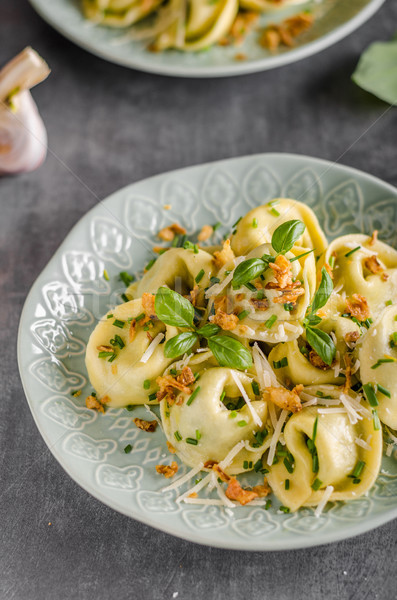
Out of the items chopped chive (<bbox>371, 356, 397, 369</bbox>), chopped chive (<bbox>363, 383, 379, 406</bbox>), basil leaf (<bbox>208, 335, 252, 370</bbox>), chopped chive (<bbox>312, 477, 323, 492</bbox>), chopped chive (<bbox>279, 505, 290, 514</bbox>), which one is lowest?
chopped chive (<bbox>312, 477, 323, 492</bbox>)

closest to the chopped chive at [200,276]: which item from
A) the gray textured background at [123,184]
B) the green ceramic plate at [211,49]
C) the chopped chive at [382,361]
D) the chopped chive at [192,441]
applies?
the chopped chive at [192,441]

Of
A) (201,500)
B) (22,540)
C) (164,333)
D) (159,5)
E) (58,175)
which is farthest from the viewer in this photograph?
(159,5)

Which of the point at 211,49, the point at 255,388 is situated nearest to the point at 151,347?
the point at 255,388

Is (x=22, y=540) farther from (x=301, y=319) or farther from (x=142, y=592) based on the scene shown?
(x=301, y=319)

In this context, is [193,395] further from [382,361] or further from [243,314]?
[382,361]

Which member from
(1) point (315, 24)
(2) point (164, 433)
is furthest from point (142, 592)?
(1) point (315, 24)

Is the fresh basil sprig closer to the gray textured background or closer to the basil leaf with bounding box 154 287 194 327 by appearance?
the basil leaf with bounding box 154 287 194 327

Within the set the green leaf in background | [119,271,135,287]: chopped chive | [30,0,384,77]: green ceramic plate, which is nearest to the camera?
[119,271,135,287]: chopped chive

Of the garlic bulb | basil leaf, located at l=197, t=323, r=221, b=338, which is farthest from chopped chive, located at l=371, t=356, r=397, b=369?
the garlic bulb
